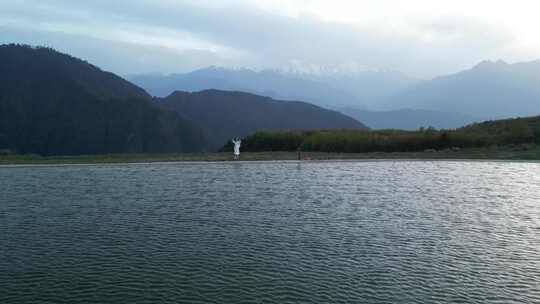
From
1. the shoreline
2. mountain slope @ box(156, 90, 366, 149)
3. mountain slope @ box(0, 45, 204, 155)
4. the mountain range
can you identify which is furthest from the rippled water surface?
mountain slope @ box(156, 90, 366, 149)

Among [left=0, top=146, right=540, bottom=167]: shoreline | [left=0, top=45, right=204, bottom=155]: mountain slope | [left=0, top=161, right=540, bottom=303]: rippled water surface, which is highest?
[left=0, top=45, right=204, bottom=155]: mountain slope

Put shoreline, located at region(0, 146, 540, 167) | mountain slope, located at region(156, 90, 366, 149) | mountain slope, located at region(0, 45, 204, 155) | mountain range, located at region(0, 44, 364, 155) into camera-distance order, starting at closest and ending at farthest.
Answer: shoreline, located at region(0, 146, 540, 167) → mountain slope, located at region(0, 45, 204, 155) → mountain range, located at region(0, 44, 364, 155) → mountain slope, located at region(156, 90, 366, 149)

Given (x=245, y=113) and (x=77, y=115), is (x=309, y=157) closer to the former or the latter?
(x=77, y=115)

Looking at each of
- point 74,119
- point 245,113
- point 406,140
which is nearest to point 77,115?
point 74,119

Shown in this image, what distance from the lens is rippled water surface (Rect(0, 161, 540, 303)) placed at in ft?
40.3

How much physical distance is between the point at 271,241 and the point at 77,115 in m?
85.2

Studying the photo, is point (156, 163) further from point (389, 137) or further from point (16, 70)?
point (16, 70)

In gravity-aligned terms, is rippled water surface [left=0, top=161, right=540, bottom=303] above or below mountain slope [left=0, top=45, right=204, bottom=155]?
below

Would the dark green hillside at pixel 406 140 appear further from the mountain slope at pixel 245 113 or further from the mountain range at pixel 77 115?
the mountain slope at pixel 245 113

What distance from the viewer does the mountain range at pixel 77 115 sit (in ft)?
292

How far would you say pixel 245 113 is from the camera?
13588cm

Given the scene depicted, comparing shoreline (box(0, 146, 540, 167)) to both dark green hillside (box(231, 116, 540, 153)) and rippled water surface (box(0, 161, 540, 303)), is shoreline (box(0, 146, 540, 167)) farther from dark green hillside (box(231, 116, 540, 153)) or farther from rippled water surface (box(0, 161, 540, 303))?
rippled water surface (box(0, 161, 540, 303))

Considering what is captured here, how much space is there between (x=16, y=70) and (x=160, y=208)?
98524 millimetres

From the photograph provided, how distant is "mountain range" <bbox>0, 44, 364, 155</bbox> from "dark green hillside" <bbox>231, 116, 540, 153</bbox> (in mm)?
41154
